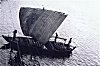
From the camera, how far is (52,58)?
45781mm

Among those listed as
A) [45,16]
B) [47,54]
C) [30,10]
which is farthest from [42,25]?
[47,54]

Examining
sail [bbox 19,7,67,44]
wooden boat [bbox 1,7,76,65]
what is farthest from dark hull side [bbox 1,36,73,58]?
sail [bbox 19,7,67,44]

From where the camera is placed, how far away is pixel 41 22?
140 feet

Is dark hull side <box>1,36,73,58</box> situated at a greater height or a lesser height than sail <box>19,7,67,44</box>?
lesser

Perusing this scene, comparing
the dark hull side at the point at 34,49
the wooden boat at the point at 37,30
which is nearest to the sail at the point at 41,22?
the wooden boat at the point at 37,30

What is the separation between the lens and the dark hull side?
41.2 metres

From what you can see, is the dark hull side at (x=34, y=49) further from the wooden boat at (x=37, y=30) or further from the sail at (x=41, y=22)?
the sail at (x=41, y=22)

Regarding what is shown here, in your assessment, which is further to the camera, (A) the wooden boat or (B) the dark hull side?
(A) the wooden boat

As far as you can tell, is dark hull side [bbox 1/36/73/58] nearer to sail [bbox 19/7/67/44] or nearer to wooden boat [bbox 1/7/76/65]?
wooden boat [bbox 1/7/76/65]

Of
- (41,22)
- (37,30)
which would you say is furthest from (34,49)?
(41,22)

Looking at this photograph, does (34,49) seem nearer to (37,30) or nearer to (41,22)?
(37,30)

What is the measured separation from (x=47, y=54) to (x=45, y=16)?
980cm

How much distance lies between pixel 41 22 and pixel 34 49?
6.71 m

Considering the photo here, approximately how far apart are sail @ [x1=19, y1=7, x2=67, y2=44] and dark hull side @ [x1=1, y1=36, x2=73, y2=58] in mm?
1798
